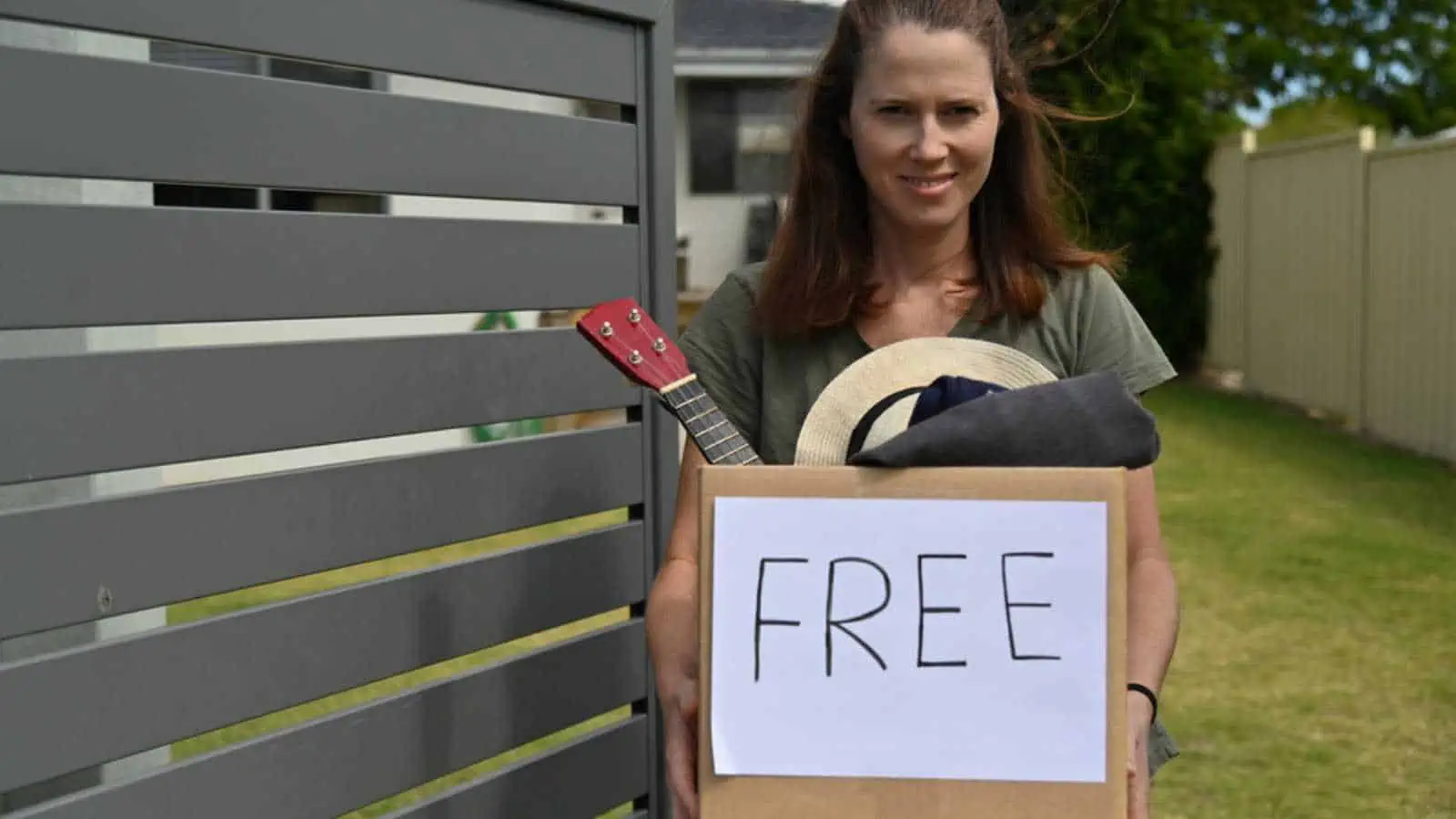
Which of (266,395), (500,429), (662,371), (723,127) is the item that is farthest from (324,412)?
(723,127)

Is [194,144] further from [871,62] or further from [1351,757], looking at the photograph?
[1351,757]

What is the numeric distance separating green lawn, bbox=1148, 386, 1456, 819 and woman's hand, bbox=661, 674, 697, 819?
267 centimetres

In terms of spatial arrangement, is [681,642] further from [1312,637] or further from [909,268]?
[1312,637]

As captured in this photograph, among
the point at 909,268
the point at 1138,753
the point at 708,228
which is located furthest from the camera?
the point at 708,228

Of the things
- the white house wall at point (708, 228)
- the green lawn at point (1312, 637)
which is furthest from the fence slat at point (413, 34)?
the white house wall at point (708, 228)

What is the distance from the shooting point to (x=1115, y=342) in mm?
2123

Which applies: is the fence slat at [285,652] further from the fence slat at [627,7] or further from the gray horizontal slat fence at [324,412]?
the fence slat at [627,7]

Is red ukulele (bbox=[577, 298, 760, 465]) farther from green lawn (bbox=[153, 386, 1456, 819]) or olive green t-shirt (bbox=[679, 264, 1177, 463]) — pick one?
green lawn (bbox=[153, 386, 1456, 819])

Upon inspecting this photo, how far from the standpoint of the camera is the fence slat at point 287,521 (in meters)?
1.67

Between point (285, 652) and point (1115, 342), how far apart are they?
105 cm

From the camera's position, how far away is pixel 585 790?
2.59m

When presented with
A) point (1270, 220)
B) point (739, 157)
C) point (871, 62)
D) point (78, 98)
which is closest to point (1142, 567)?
point (871, 62)

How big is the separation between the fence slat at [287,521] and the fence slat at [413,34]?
48 centimetres

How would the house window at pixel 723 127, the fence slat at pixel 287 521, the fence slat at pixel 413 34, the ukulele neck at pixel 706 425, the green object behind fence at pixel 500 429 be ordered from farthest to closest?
the house window at pixel 723 127 < the green object behind fence at pixel 500 429 < the ukulele neck at pixel 706 425 < the fence slat at pixel 413 34 < the fence slat at pixel 287 521
